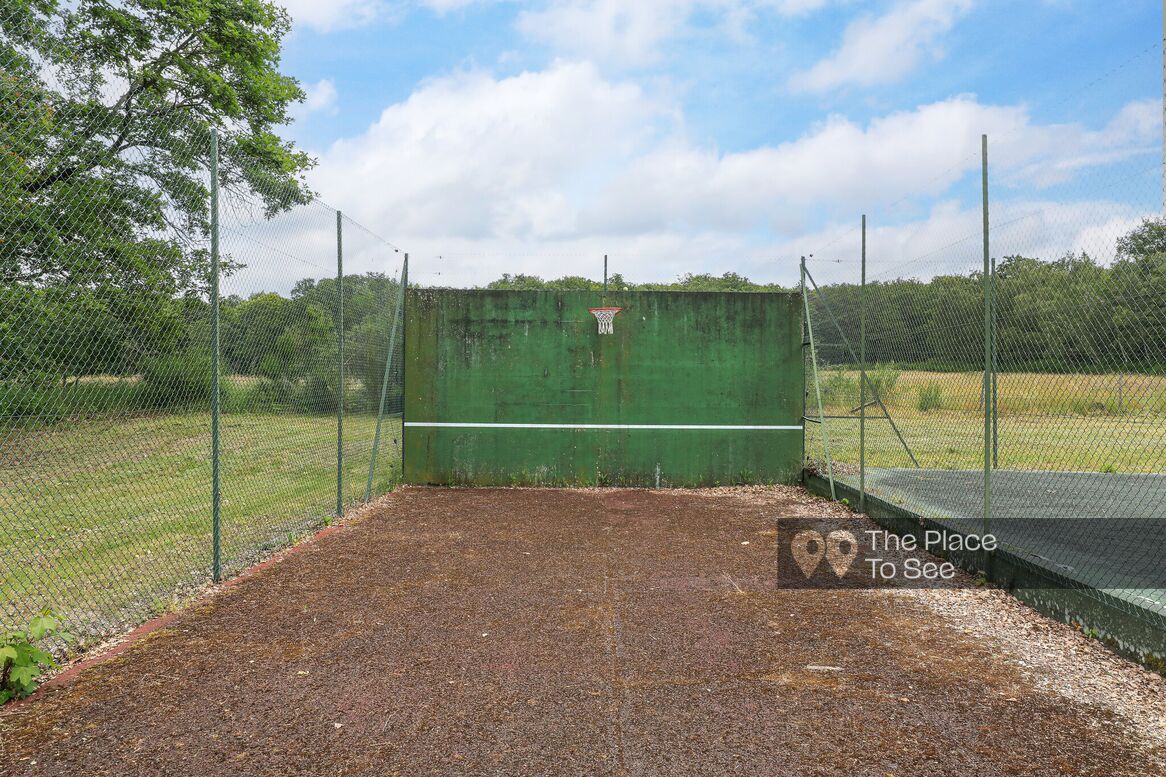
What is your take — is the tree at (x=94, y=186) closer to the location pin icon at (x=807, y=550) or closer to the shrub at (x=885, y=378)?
the location pin icon at (x=807, y=550)

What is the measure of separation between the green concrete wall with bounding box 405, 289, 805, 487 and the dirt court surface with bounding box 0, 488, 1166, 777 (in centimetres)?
331

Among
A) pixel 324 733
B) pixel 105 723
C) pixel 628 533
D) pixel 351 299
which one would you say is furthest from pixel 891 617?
pixel 351 299

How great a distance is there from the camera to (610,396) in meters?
7.86

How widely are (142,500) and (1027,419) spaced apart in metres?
6.73

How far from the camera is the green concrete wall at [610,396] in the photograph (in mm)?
7852

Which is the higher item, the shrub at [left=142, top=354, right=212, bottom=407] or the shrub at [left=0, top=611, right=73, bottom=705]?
the shrub at [left=142, top=354, right=212, bottom=407]

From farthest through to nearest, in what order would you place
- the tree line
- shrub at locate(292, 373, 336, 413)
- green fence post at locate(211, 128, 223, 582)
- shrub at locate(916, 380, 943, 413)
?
shrub at locate(292, 373, 336, 413)
shrub at locate(916, 380, 943, 413)
green fence post at locate(211, 128, 223, 582)
the tree line

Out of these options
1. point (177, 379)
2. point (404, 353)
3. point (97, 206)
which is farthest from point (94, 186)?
point (404, 353)

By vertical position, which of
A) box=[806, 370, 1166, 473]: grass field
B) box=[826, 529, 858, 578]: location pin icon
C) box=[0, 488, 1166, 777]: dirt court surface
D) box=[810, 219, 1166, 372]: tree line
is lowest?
box=[0, 488, 1166, 777]: dirt court surface

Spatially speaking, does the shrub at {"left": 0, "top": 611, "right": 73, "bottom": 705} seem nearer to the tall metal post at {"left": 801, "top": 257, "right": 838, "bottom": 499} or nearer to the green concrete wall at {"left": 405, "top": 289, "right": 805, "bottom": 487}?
the green concrete wall at {"left": 405, "top": 289, "right": 805, "bottom": 487}

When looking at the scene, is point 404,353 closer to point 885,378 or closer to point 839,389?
point 839,389

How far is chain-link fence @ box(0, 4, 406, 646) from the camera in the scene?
2924 millimetres

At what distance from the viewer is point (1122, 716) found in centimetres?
254

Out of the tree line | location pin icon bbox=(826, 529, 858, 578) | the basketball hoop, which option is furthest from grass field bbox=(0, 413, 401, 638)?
the tree line
